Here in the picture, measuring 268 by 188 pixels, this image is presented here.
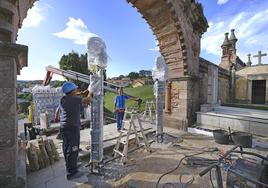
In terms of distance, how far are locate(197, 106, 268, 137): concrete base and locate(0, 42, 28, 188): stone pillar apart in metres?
6.33

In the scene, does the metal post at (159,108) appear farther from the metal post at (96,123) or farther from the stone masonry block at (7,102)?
the stone masonry block at (7,102)

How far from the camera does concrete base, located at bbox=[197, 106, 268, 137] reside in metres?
5.46

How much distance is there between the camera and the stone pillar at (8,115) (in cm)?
196

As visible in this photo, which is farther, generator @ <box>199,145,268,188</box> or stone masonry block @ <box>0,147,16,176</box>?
stone masonry block @ <box>0,147,16,176</box>

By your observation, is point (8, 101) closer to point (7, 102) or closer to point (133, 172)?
point (7, 102)

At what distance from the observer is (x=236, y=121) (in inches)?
233

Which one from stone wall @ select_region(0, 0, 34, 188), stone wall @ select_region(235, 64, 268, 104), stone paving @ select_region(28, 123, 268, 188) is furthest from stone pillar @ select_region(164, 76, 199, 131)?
stone wall @ select_region(235, 64, 268, 104)

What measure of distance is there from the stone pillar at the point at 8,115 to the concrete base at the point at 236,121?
633 centimetres

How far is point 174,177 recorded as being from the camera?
3.20m

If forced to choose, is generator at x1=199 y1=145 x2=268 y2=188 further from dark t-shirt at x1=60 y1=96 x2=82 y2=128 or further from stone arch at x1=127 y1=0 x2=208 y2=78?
stone arch at x1=127 y1=0 x2=208 y2=78

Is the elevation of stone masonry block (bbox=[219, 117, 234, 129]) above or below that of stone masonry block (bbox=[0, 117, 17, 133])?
below

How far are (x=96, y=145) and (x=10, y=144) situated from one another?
162 centimetres

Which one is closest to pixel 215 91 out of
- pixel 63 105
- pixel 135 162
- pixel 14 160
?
pixel 135 162

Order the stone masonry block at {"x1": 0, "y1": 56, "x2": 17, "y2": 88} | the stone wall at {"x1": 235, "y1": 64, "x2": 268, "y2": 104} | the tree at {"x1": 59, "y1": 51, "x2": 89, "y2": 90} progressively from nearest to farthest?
the stone masonry block at {"x1": 0, "y1": 56, "x2": 17, "y2": 88}, the stone wall at {"x1": 235, "y1": 64, "x2": 268, "y2": 104}, the tree at {"x1": 59, "y1": 51, "x2": 89, "y2": 90}
